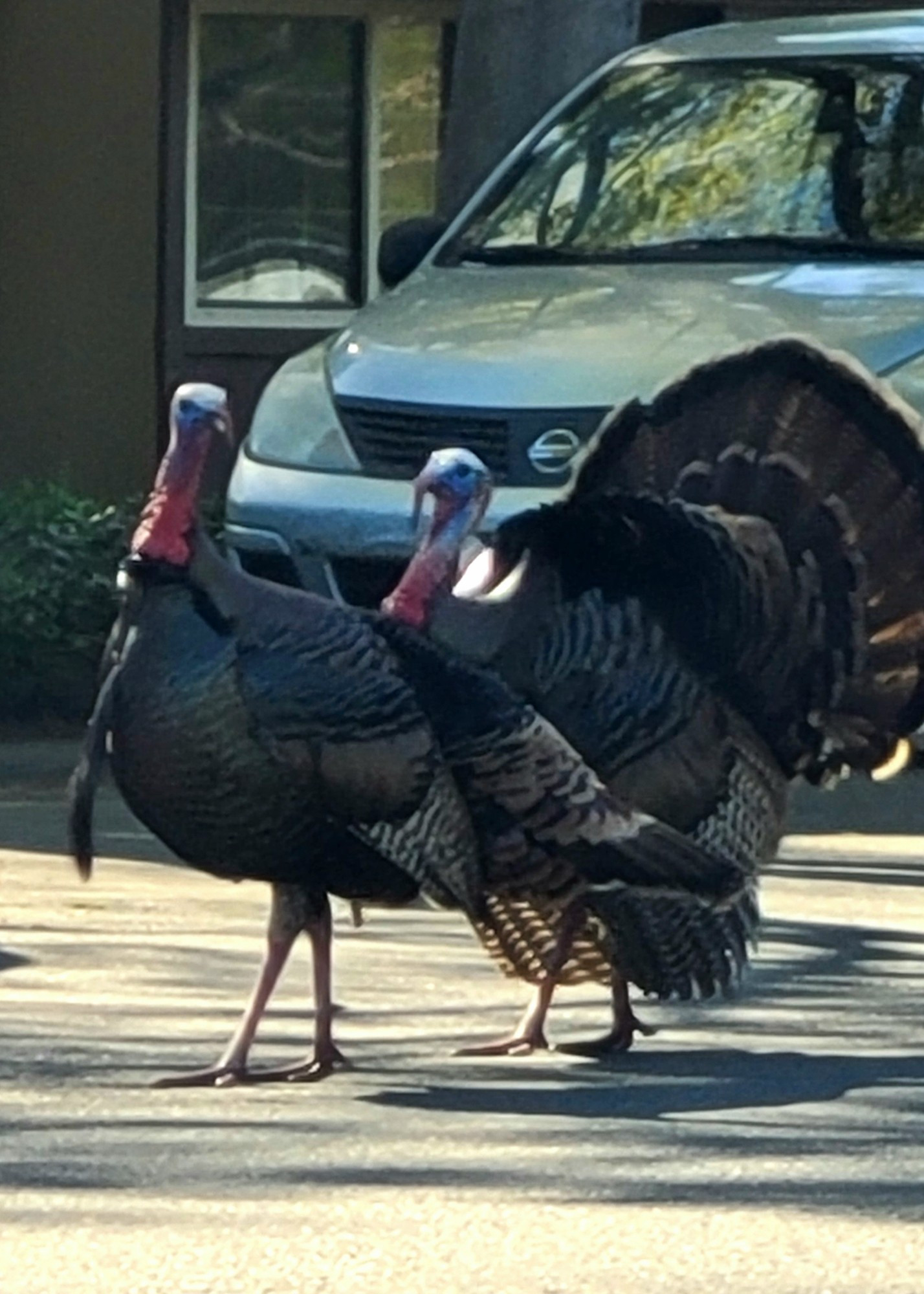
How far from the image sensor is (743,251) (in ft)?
38.0

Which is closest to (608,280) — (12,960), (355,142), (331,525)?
(331,525)

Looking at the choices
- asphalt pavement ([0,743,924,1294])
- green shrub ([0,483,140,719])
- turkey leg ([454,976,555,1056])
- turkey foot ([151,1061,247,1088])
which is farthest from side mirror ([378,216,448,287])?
turkey foot ([151,1061,247,1088])

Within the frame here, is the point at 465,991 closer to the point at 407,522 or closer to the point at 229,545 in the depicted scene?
the point at 407,522

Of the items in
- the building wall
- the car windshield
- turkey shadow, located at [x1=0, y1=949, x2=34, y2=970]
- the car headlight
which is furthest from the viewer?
the building wall

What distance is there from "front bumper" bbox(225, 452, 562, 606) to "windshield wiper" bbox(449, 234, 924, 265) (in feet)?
3.35

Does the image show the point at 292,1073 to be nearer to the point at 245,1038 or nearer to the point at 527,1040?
the point at 245,1038

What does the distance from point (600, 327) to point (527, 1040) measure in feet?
11.8

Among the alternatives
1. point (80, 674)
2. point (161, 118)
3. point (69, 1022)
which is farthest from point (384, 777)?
point (161, 118)

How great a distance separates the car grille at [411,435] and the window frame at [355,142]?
257 inches

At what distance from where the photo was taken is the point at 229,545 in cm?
1179

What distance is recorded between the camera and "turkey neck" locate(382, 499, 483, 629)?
24.5ft

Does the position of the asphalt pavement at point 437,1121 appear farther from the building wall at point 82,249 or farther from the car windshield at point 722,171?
the building wall at point 82,249

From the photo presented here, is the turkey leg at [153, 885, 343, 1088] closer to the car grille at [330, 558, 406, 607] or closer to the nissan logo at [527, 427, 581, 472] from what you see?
the nissan logo at [527, 427, 581, 472]

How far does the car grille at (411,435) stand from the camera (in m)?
11.0
